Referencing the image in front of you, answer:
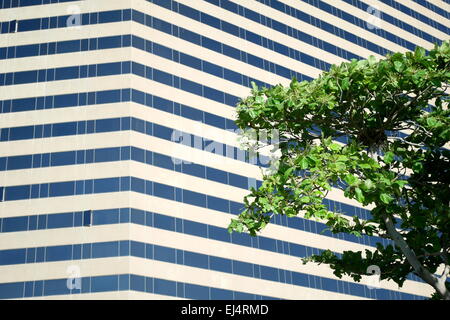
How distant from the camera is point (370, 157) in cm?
1567

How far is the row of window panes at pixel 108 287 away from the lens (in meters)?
46.6

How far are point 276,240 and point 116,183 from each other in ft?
48.0

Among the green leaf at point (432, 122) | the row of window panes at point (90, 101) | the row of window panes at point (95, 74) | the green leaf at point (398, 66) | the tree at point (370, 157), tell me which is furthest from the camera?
the row of window panes at point (95, 74)

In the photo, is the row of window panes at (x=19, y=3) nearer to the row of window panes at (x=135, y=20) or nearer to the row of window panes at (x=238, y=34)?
the row of window panes at (x=135, y=20)

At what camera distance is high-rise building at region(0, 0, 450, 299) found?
48.1 meters

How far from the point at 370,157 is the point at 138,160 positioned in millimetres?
36175

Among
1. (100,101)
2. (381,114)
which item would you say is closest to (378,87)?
(381,114)

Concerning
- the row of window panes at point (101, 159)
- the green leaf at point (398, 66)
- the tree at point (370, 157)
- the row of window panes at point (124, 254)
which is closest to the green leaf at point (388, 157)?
the tree at point (370, 157)

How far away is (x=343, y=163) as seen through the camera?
14266 mm

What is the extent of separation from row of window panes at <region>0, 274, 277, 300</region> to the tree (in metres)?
31.7

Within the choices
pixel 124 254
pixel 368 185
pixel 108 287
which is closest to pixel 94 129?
pixel 124 254

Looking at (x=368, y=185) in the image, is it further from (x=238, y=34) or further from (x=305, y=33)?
(x=305, y=33)

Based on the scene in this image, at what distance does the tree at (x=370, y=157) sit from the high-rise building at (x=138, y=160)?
107 ft

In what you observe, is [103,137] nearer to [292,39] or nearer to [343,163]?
[292,39]
